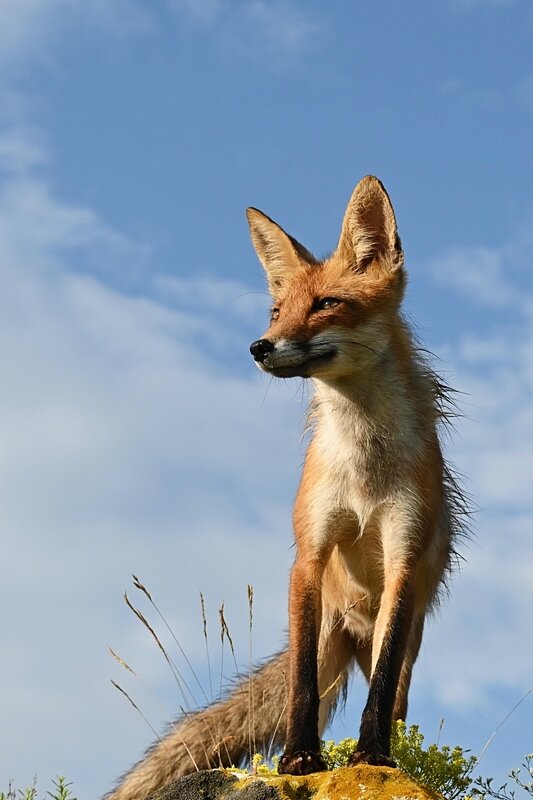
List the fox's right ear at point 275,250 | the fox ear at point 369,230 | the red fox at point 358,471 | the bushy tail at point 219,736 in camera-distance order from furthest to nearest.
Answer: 1. the bushy tail at point 219,736
2. the fox's right ear at point 275,250
3. the fox ear at point 369,230
4. the red fox at point 358,471

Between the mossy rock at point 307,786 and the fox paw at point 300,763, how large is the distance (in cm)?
28

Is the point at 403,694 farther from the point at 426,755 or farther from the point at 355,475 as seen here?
the point at 355,475

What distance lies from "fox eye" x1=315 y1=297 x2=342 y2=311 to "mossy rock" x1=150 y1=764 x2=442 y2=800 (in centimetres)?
290

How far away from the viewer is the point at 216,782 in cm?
546

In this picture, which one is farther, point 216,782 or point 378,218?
point 378,218

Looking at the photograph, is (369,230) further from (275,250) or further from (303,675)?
(303,675)

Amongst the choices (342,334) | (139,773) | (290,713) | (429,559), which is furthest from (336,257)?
(139,773)

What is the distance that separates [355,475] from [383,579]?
2.58ft

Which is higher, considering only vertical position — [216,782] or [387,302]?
[387,302]

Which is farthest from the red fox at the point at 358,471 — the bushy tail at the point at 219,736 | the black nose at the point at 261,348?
the bushy tail at the point at 219,736

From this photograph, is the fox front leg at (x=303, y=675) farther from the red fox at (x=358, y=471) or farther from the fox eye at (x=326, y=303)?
the fox eye at (x=326, y=303)

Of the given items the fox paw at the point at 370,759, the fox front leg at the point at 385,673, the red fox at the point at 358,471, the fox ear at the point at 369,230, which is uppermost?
the fox ear at the point at 369,230

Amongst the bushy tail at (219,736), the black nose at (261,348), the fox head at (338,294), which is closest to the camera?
the black nose at (261,348)

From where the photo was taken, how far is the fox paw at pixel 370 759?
18.2 ft
